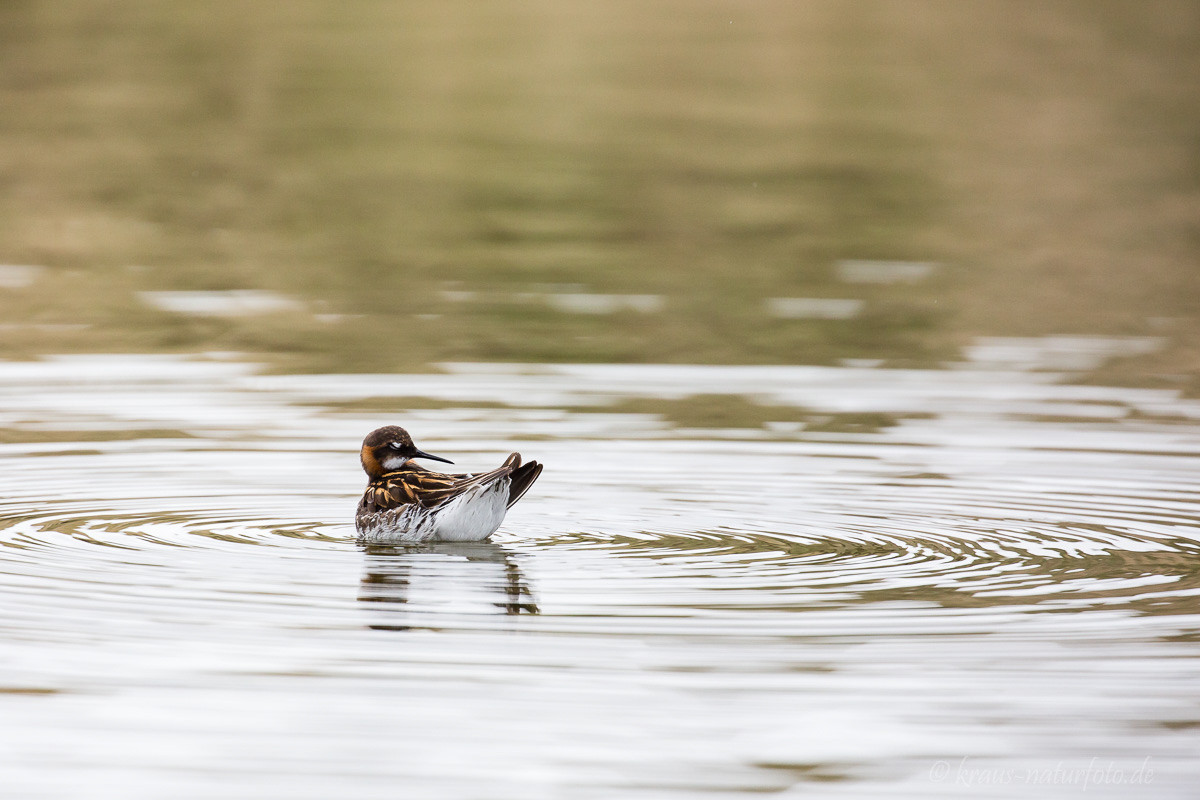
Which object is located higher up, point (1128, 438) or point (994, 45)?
point (994, 45)

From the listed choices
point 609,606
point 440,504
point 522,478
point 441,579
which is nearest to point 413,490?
point 440,504

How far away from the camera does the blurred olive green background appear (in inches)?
741

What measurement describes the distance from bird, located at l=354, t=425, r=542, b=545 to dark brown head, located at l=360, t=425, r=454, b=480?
0.30 metres

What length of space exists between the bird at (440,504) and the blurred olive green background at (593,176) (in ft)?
18.7

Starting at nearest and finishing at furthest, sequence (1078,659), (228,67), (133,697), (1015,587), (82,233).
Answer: (133,697)
(1078,659)
(1015,587)
(82,233)
(228,67)

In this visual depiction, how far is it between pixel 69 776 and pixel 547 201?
20732 mm

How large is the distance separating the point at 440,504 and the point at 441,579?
0.85 meters

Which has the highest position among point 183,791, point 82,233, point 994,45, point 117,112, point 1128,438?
point 994,45

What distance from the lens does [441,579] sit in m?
10.1

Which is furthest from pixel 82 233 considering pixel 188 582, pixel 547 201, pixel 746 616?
pixel 746 616

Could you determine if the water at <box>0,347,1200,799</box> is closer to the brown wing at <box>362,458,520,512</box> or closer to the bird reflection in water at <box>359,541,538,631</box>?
the bird reflection in water at <box>359,541,538,631</box>

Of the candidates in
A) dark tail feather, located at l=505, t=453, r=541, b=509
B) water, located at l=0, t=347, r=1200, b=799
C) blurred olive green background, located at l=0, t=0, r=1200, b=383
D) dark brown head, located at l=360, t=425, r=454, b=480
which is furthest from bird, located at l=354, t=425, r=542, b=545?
blurred olive green background, located at l=0, t=0, r=1200, b=383

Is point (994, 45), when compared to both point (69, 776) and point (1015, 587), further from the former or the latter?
point (69, 776)

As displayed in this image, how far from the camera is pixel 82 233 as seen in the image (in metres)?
24.0
